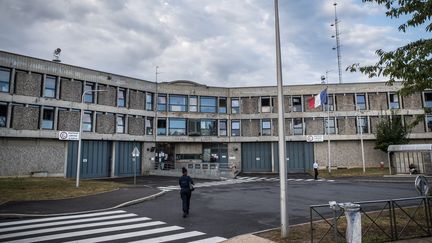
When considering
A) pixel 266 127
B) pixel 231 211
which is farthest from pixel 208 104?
pixel 231 211

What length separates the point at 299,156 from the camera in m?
39.8

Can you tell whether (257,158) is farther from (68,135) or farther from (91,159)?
(68,135)

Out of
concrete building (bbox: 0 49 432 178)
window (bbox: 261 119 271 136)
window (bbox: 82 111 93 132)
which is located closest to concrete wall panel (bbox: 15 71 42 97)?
concrete building (bbox: 0 49 432 178)

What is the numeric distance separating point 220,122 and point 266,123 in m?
5.95

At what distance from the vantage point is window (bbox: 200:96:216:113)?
4075 centimetres

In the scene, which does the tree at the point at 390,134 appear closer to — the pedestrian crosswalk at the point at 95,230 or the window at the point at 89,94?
the window at the point at 89,94

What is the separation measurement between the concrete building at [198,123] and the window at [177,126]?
123 millimetres

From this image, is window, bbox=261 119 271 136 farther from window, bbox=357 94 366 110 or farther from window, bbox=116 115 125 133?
window, bbox=116 115 125 133

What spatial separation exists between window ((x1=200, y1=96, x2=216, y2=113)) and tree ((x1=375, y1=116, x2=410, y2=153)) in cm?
1955

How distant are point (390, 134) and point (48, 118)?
3424cm

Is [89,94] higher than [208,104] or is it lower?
lower

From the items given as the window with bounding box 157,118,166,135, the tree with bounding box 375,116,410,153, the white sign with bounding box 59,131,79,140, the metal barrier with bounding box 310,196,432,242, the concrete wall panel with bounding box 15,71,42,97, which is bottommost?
the metal barrier with bounding box 310,196,432,242

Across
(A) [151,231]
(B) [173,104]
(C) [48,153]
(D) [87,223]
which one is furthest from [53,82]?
(A) [151,231]

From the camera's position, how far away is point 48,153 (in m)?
27.9
